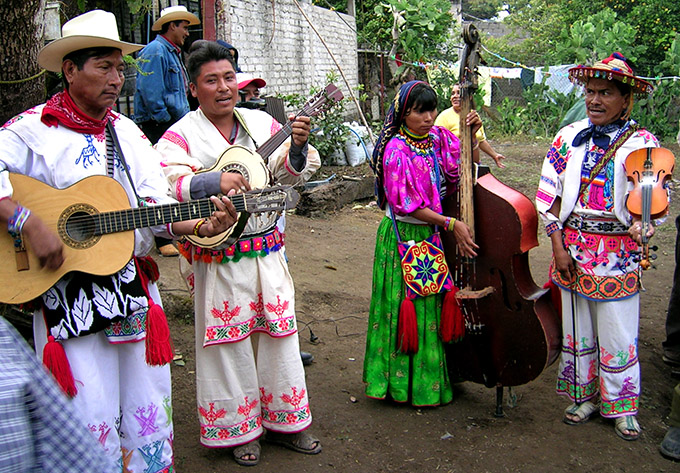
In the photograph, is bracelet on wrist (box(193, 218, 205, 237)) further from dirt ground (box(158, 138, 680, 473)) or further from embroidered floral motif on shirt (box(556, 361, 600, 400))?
embroidered floral motif on shirt (box(556, 361, 600, 400))

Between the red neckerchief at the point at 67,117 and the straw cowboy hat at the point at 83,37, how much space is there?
17 centimetres

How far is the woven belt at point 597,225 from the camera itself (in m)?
3.59

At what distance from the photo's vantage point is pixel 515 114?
→ 1811 centimetres

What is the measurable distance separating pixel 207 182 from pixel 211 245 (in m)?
0.30

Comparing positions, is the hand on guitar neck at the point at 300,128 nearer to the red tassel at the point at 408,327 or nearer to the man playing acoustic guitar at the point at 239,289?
the man playing acoustic guitar at the point at 239,289

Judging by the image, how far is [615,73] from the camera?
11.4ft

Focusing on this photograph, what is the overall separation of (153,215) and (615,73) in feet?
8.23

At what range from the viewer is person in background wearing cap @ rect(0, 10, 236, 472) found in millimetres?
2490

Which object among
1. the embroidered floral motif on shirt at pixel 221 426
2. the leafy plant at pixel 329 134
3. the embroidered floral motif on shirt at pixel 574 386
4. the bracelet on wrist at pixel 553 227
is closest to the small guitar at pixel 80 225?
the embroidered floral motif on shirt at pixel 221 426

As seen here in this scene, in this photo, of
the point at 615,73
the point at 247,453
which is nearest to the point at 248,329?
the point at 247,453

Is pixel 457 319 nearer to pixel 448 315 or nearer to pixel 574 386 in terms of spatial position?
pixel 448 315

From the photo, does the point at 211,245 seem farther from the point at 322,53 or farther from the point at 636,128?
the point at 322,53

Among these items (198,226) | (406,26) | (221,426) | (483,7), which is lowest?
(221,426)

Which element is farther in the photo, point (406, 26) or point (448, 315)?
point (406, 26)
